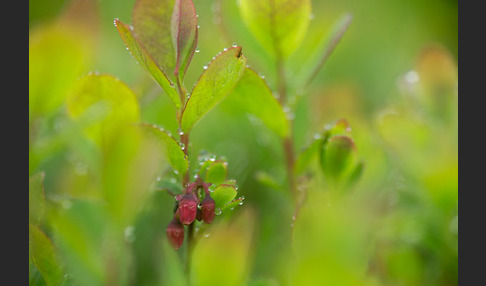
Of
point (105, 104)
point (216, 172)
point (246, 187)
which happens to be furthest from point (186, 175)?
point (246, 187)

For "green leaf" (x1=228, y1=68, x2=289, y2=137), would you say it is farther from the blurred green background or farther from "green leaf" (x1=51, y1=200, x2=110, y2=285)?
"green leaf" (x1=51, y1=200, x2=110, y2=285)

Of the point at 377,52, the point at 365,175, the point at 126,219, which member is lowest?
the point at 365,175

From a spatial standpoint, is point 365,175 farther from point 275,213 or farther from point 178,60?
point 178,60

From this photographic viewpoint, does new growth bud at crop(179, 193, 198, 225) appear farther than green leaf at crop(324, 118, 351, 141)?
No

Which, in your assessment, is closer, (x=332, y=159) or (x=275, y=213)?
(x=332, y=159)

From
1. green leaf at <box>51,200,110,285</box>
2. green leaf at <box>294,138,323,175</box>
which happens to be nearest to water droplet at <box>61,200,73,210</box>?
green leaf at <box>51,200,110,285</box>

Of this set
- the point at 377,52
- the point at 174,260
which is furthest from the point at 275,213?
the point at 377,52
